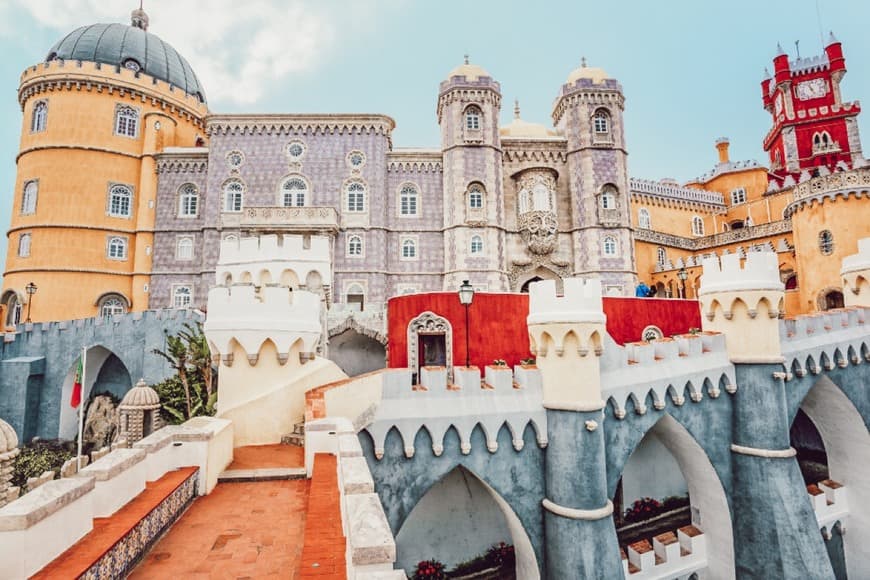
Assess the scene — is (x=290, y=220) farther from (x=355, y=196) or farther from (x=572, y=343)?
(x=572, y=343)

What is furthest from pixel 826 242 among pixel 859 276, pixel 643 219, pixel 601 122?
pixel 643 219

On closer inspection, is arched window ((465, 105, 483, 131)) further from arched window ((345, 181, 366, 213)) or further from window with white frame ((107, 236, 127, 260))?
window with white frame ((107, 236, 127, 260))

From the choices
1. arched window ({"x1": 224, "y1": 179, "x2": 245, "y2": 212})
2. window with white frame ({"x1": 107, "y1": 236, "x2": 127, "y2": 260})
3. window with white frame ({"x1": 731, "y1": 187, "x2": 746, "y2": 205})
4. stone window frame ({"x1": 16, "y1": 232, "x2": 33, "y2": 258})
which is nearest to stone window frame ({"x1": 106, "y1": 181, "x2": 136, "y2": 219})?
window with white frame ({"x1": 107, "y1": 236, "x2": 127, "y2": 260})

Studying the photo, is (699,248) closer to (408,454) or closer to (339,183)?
(339,183)

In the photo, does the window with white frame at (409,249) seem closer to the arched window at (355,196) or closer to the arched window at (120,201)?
the arched window at (355,196)

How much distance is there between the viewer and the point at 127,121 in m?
29.0

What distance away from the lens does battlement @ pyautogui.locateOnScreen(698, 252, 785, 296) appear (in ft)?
39.8

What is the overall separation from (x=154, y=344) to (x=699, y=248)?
37223 millimetres

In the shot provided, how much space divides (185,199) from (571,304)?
27715mm

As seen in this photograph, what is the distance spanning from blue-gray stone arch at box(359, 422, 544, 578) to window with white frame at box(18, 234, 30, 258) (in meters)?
29.8

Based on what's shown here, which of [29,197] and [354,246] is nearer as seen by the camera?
[29,197]

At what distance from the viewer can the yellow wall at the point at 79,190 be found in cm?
2647

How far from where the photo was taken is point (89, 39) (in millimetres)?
29688

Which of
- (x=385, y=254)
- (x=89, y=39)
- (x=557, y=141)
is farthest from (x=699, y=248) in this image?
(x=89, y=39)
